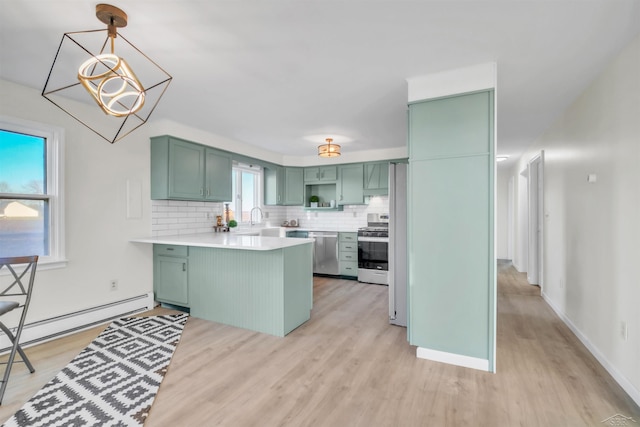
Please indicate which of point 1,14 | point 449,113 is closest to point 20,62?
point 1,14

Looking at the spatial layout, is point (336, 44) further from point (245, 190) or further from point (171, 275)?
point (245, 190)

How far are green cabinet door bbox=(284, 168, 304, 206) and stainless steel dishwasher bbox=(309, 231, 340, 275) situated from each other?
0.82 meters

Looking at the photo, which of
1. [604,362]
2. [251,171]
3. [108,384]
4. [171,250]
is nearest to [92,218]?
[171,250]

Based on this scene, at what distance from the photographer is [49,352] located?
273cm

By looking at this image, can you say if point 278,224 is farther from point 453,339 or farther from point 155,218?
point 453,339

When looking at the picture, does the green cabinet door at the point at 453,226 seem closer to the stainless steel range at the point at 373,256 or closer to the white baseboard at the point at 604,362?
the white baseboard at the point at 604,362

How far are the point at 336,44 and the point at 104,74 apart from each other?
1.41 m

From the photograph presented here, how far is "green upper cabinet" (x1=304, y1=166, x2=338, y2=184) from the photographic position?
602 centimetres

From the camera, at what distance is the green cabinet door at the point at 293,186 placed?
20.5 feet

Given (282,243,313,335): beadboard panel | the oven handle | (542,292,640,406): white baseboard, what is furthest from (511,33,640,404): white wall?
(282,243,313,335): beadboard panel

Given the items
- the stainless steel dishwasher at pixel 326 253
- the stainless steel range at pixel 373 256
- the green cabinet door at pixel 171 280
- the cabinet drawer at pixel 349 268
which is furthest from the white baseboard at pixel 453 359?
the stainless steel dishwasher at pixel 326 253

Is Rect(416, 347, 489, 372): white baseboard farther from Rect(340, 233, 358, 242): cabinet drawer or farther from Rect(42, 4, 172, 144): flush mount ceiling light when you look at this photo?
Rect(340, 233, 358, 242): cabinet drawer

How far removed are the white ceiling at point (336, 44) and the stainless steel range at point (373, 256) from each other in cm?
238

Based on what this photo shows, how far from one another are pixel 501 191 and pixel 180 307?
7.82 meters
